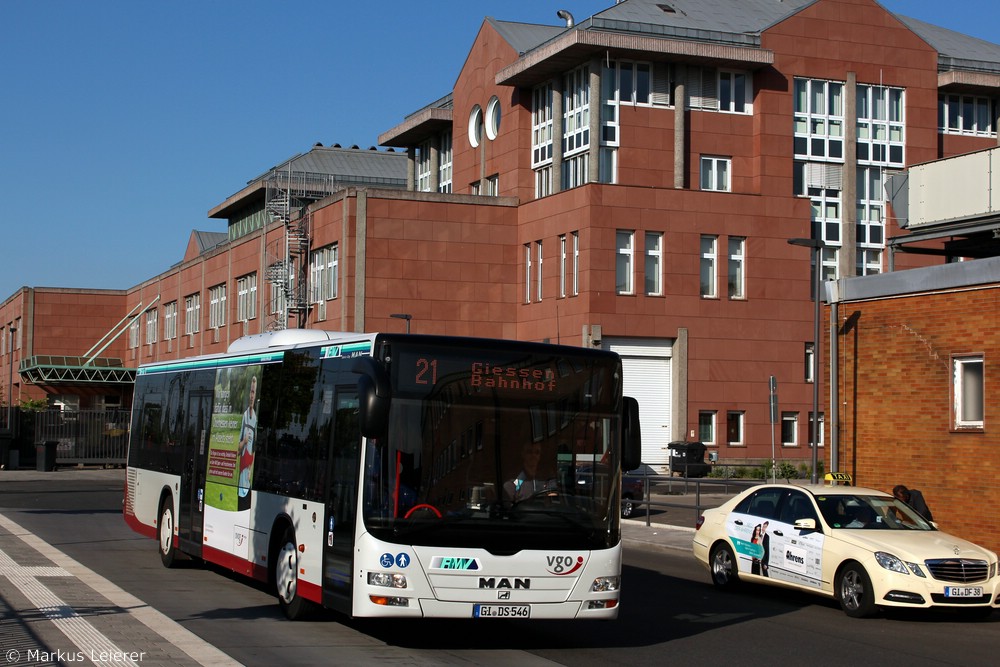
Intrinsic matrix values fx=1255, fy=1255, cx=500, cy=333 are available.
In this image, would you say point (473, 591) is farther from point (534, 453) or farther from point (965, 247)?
point (965, 247)

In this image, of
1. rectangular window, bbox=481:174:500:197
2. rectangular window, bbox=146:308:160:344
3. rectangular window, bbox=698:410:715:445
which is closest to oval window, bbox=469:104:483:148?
rectangular window, bbox=481:174:500:197

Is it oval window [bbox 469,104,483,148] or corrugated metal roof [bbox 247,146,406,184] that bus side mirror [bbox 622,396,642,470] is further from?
corrugated metal roof [bbox 247,146,406,184]

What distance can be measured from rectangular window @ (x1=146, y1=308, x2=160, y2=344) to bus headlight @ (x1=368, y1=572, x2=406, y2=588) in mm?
80886

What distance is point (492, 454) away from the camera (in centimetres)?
1126

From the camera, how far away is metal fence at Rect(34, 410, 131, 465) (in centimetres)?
5341

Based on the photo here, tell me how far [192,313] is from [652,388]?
129ft

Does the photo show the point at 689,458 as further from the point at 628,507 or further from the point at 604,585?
the point at 604,585

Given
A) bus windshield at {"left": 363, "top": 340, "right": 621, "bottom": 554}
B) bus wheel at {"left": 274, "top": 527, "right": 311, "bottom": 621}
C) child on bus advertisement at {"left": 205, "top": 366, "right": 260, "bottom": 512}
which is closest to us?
bus windshield at {"left": 363, "top": 340, "right": 621, "bottom": 554}

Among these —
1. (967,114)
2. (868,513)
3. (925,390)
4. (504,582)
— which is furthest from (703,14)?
(504,582)

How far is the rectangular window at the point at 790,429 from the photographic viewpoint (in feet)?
174

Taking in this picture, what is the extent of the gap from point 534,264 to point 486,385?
1701 inches

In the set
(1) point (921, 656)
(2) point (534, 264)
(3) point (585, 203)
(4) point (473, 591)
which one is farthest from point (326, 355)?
(2) point (534, 264)

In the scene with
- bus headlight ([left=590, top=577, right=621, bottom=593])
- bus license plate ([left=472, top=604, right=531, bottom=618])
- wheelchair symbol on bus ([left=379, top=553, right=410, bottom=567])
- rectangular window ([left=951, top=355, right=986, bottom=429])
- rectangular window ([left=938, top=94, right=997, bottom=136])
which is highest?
rectangular window ([left=938, top=94, right=997, bottom=136])

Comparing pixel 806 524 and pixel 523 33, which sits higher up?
pixel 523 33
